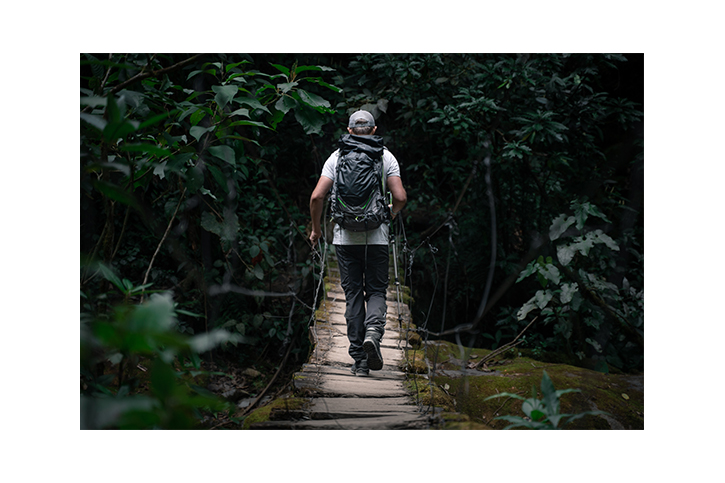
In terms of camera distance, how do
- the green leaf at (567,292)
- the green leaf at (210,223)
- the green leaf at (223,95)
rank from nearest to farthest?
the green leaf at (223,95) → the green leaf at (567,292) → the green leaf at (210,223)

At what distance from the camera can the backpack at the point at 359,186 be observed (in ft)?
6.49

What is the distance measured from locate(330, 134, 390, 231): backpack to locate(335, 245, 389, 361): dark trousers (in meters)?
0.16

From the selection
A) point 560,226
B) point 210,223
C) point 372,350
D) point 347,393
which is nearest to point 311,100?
point 372,350

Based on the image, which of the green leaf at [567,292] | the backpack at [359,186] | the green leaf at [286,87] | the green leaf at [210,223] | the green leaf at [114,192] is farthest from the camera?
the green leaf at [210,223]

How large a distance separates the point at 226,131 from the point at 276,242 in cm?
249

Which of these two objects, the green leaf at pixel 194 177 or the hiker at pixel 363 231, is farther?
the hiker at pixel 363 231

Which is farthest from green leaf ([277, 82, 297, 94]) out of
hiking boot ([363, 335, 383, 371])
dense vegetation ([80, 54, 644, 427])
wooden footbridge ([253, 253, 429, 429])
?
wooden footbridge ([253, 253, 429, 429])

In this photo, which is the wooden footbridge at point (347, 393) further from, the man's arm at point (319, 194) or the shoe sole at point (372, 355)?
the man's arm at point (319, 194)

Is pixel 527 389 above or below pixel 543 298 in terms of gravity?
below

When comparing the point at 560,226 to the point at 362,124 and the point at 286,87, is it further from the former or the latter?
the point at 286,87

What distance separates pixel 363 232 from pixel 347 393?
753 millimetres

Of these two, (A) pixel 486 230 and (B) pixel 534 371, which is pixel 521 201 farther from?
(B) pixel 534 371

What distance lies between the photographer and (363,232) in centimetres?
208

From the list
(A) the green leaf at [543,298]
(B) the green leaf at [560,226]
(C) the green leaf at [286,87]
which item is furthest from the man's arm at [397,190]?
(A) the green leaf at [543,298]
